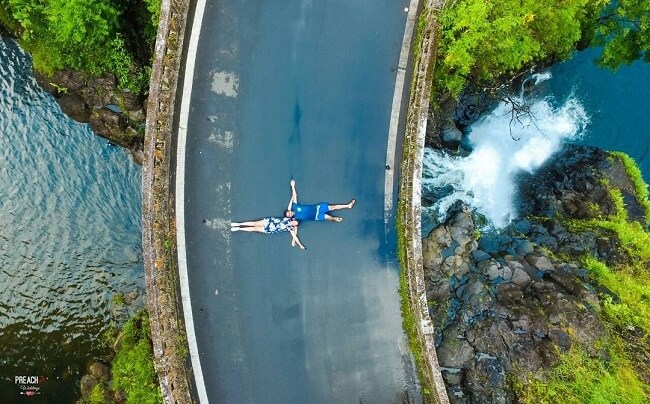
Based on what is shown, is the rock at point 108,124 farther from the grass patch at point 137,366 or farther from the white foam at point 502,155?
the white foam at point 502,155

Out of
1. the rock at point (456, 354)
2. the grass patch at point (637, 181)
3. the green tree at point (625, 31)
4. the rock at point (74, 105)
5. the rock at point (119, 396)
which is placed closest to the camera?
the green tree at point (625, 31)

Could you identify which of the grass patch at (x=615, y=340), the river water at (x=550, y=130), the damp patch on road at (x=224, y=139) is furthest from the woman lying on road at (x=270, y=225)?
the grass patch at (x=615, y=340)

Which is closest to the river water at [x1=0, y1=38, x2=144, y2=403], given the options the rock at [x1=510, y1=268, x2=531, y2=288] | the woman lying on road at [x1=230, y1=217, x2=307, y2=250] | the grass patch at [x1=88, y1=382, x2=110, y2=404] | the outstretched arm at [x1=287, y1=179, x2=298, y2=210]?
the grass patch at [x1=88, y1=382, x2=110, y2=404]

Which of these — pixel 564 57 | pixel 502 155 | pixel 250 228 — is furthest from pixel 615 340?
pixel 250 228

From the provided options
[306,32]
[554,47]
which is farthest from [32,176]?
[554,47]

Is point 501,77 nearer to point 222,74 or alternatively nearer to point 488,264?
point 488,264

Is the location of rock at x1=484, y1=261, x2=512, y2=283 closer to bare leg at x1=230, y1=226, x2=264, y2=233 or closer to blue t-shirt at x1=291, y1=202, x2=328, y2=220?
blue t-shirt at x1=291, y1=202, x2=328, y2=220
